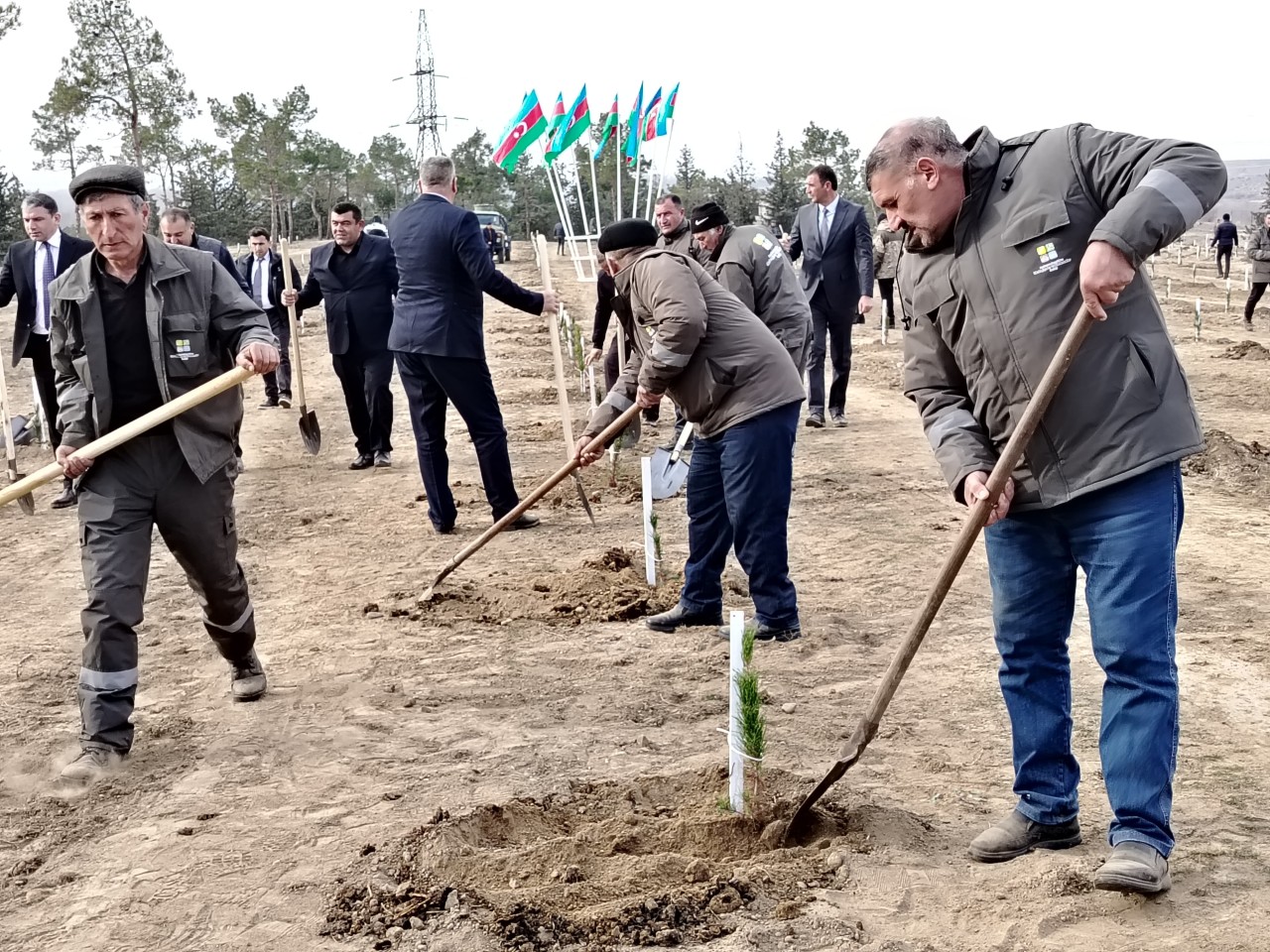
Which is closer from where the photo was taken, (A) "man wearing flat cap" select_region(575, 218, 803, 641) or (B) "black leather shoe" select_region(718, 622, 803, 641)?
(A) "man wearing flat cap" select_region(575, 218, 803, 641)

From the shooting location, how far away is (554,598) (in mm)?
6770

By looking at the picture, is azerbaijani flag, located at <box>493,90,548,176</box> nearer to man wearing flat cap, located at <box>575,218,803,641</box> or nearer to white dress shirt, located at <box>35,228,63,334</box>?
white dress shirt, located at <box>35,228,63,334</box>

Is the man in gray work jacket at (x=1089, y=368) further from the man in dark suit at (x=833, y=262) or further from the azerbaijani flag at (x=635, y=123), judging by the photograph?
the azerbaijani flag at (x=635, y=123)

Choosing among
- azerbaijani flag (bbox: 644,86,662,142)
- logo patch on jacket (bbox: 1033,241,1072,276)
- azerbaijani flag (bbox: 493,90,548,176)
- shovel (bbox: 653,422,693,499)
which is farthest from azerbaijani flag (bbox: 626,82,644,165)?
logo patch on jacket (bbox: 1033,241,1072,276)

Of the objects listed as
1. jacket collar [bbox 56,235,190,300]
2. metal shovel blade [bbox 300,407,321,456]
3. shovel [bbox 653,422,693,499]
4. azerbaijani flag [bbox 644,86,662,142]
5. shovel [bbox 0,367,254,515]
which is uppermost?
azerbaijani flag [bbox 644,86,662,142]

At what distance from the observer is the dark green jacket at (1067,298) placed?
3115mm

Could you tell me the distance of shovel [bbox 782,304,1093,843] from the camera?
313 centimetres

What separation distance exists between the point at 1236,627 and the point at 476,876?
3792 mm

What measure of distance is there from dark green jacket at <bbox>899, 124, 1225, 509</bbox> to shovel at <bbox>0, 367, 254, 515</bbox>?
8.55ft

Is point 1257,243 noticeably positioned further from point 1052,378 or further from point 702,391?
point 1052,378

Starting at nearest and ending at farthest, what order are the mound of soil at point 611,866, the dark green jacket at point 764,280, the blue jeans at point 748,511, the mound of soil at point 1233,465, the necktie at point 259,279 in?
the mound of soil at point 611,866 → the blue jeans at point 748,511 → the dark green jacket at point 764,280 → the mound of soil at point 1233,465 → the necktie at point 259,279

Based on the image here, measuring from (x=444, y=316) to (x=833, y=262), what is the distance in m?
4.20

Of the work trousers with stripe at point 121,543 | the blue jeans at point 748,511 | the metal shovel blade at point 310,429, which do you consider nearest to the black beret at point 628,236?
the blue jeans at point 748,511

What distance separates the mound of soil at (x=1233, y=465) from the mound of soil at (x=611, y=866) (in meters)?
5.73
